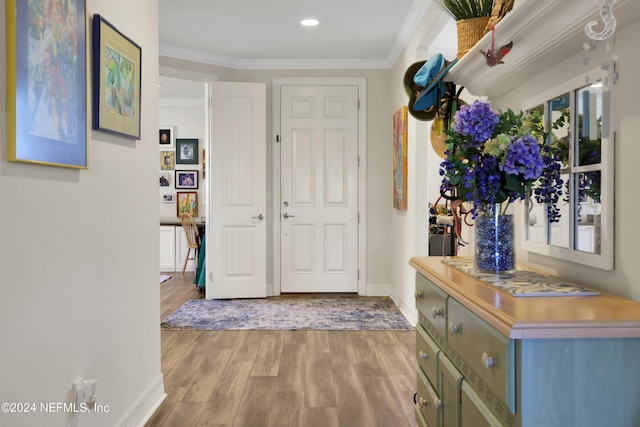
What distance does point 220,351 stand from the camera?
3.60m

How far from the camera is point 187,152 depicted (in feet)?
25.0

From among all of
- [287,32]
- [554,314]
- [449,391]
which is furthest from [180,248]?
[554,314]

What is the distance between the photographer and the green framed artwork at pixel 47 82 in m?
1.38

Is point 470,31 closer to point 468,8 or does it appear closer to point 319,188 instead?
point 468,8

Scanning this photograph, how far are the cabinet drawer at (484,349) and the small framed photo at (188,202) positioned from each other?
6458 millimetres

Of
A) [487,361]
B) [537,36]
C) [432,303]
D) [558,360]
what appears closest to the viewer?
[558,360]

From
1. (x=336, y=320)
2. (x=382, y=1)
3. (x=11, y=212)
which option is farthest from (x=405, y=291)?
(x=11, y=212)

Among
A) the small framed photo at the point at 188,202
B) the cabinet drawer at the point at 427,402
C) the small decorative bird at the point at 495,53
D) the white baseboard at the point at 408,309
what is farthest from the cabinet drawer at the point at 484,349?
the small framed photo at the point at 188,202

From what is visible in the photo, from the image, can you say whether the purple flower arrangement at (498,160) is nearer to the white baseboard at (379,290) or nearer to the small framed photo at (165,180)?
the white baseboard at (379,290)

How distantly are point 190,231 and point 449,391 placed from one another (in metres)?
5.74

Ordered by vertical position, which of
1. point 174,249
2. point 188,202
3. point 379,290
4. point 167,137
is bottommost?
point 379,290

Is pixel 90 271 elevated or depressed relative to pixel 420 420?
elevated

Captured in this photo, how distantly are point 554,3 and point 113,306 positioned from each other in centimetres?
194

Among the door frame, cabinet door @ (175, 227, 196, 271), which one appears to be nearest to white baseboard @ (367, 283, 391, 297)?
the door frame
